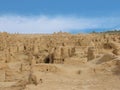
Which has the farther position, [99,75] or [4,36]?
[4,36]

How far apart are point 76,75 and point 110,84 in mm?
2777

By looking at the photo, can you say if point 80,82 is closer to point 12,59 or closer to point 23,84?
point 23,84

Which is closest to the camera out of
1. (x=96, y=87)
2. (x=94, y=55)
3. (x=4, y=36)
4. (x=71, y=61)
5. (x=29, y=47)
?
(x=96, y=87)

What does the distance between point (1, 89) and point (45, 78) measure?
84.3 inches

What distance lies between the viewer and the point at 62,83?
15.3 metres

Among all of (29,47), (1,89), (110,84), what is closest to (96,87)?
(110,84)

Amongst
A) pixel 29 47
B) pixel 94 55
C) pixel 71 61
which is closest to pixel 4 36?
pixel 29 47

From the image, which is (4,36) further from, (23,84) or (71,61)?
(23,84)

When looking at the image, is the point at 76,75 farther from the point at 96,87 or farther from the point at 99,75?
the point at 96,87

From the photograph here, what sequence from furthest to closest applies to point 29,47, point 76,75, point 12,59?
point 29,47, point 12,59, point 76,75

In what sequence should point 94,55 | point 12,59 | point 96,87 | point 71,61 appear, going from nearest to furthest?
point 96,87
point 71,61
point 94,55
point 12,59

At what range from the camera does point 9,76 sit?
67.9ft

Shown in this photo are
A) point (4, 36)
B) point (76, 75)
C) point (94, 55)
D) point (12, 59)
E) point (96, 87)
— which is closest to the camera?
point (96, 87)

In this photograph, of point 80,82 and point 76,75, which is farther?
point 76,75
